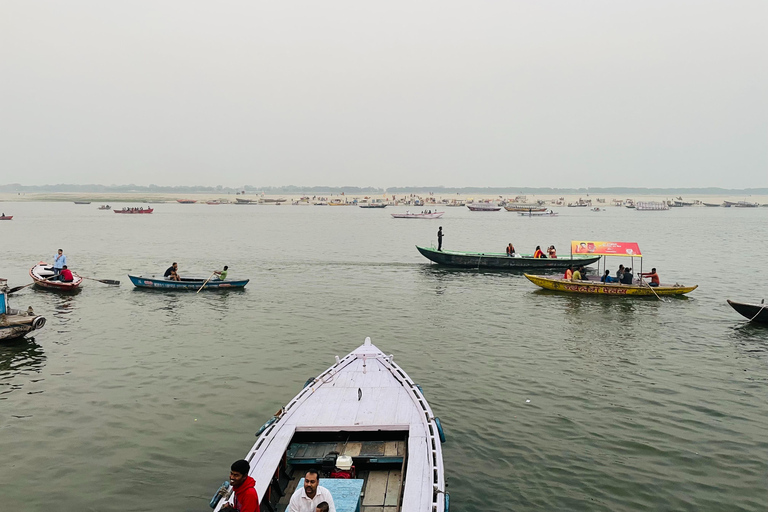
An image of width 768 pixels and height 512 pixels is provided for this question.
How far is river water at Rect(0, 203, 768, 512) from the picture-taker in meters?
10.8

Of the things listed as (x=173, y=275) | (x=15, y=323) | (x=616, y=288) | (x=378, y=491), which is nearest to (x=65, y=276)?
(x=173, y=275)

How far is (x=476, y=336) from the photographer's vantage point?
70.5 feet

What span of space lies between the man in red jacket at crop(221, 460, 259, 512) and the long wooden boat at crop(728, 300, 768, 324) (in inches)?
924

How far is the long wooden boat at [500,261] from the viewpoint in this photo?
125 ft

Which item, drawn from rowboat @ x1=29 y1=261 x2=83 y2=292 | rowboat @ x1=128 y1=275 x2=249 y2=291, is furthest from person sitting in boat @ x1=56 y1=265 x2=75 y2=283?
rowboat @ x1=128 y1=275 x2=249 y2=291

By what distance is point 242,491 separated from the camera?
23.9 feet

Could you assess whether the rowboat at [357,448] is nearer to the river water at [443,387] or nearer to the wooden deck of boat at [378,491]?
the wooden deck of boat at [378,491]

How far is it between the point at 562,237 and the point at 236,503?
261ft

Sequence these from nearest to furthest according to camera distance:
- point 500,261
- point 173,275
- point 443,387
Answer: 1. point 443,387
2. point 173,275
3. point 500,261

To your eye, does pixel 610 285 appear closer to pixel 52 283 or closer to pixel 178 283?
pixel 178 283

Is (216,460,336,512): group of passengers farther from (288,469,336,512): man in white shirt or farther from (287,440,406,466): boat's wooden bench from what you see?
(287,440,406,466): boat's wooden bench

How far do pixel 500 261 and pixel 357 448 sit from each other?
30.6 meters

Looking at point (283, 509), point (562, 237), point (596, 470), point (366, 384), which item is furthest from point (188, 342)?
point (562, 237)

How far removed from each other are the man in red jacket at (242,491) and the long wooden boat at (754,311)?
2347 cm
